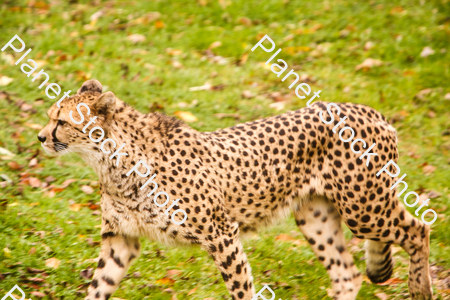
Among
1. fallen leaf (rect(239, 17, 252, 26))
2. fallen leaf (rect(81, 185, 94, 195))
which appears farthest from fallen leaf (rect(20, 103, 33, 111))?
fallen leaf (rect(239, 17, 252, 26))

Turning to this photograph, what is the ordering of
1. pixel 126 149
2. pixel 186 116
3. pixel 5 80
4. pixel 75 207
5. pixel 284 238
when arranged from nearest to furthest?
pixel 126 149
pixel 284 238
pixel 75 207
pixel 186 116
pixel 5 80

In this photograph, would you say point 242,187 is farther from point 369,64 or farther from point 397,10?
point 397,10

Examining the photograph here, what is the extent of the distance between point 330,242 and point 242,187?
1004mm

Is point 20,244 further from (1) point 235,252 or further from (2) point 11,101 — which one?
(2) point 11,101

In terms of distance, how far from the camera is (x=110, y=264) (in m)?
4.30

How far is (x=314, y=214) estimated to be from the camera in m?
4.78

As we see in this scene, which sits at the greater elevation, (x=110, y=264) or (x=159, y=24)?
(x=159, y=24)

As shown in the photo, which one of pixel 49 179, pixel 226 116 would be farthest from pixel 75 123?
pixel 226 116

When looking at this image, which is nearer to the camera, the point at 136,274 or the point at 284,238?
the point at 136,274

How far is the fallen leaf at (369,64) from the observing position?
28.4 feet

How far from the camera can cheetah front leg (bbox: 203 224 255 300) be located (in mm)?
4160

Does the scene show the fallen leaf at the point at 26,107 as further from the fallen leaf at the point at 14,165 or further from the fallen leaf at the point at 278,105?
the fallen leaf at the point at 278,105

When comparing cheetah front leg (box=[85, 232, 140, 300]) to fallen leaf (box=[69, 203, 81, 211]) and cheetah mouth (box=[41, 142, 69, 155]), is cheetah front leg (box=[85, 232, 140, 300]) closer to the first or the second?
cheetah mouth (box=[41, 142, 69, 155])

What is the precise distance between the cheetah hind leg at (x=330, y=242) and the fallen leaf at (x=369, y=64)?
439 centimetres
